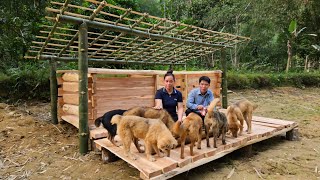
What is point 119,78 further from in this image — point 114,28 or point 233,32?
point 233,32

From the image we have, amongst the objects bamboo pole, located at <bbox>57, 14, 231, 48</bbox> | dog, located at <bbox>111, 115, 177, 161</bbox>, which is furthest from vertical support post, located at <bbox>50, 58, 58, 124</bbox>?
dog, located at <bbox>111, 115, 177, 161</bbox>

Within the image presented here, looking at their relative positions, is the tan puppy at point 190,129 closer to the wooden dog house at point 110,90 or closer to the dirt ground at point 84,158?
the dirt ground at point 84,158

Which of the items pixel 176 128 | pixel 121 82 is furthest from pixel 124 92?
pixel 176 128

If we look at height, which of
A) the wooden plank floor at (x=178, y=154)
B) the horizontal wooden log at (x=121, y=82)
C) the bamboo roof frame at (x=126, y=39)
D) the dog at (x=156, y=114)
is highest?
the bamboo roof frame at (x=126, y=39)

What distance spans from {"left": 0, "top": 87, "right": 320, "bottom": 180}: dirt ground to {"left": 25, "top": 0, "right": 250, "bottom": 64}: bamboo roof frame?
1.94 m

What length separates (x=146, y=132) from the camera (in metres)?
3.73

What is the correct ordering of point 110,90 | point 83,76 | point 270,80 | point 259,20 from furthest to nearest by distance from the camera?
point 259,20 → point 270,80 → point 110,90 → point 83,76

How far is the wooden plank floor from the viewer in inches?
134

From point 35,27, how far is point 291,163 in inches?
339

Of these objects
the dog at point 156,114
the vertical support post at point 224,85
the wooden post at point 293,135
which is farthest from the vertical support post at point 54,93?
the wooden post at point 293,135

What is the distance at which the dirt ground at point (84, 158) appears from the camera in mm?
4203

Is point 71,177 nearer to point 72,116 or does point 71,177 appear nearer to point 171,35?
point 72,116

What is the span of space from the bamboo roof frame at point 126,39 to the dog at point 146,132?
1.93 metres

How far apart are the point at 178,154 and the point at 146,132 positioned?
0.72m
